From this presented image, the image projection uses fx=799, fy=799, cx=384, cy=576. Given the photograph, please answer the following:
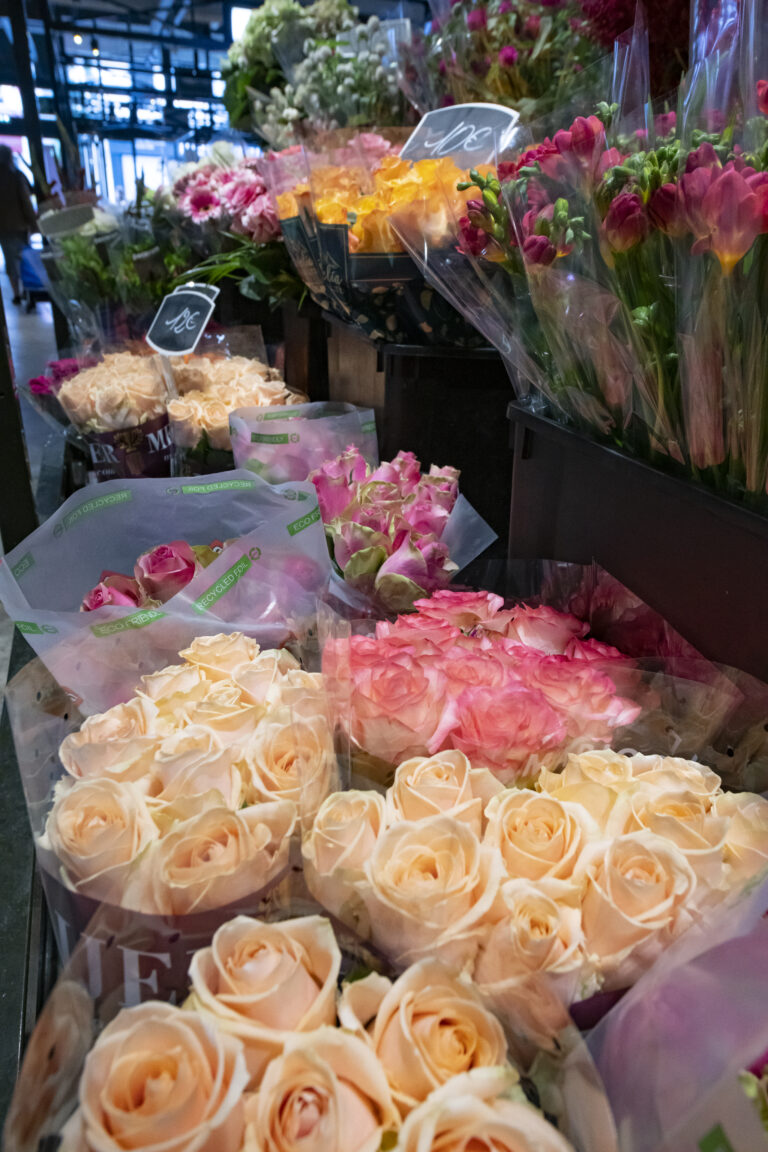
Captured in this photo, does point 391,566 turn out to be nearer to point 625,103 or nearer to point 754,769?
point 754,769

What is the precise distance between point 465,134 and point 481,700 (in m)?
1.06

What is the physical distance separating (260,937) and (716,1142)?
0.26m

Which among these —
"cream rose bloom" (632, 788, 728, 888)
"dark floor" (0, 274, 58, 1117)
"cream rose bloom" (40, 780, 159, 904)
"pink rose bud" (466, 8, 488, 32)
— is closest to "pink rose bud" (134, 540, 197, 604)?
"cream rose bloom" (40, 780, 159, 904)

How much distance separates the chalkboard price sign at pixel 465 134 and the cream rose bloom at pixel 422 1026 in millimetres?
1164

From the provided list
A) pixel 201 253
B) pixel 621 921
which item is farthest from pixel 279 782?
pixel 201 253

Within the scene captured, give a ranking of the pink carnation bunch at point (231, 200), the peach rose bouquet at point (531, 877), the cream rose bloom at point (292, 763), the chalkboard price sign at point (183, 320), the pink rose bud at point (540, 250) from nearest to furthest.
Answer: the peach rose bouquet at point (531, 877), the cream rose bloom at point (292, 763), the pink rose bud at point (540, 250), the chalkboard price sign at point (183, 320), the pink carnation bunch at point (231, 200)

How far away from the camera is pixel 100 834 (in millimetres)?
564

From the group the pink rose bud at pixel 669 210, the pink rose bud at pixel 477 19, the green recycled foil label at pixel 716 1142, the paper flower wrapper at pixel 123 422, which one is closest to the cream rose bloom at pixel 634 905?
the green recycled foil label at pixel 716 1142

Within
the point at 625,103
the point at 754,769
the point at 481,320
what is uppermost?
the point at 625,103

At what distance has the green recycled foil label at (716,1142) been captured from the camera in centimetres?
39

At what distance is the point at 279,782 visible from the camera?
2.04 ft

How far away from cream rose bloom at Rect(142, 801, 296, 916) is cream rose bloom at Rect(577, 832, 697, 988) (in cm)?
22

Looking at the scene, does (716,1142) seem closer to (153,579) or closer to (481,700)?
(481,700)

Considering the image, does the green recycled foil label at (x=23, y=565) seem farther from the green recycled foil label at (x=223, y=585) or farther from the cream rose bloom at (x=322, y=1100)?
the cream rose bloom at (x=322, y=1100)
